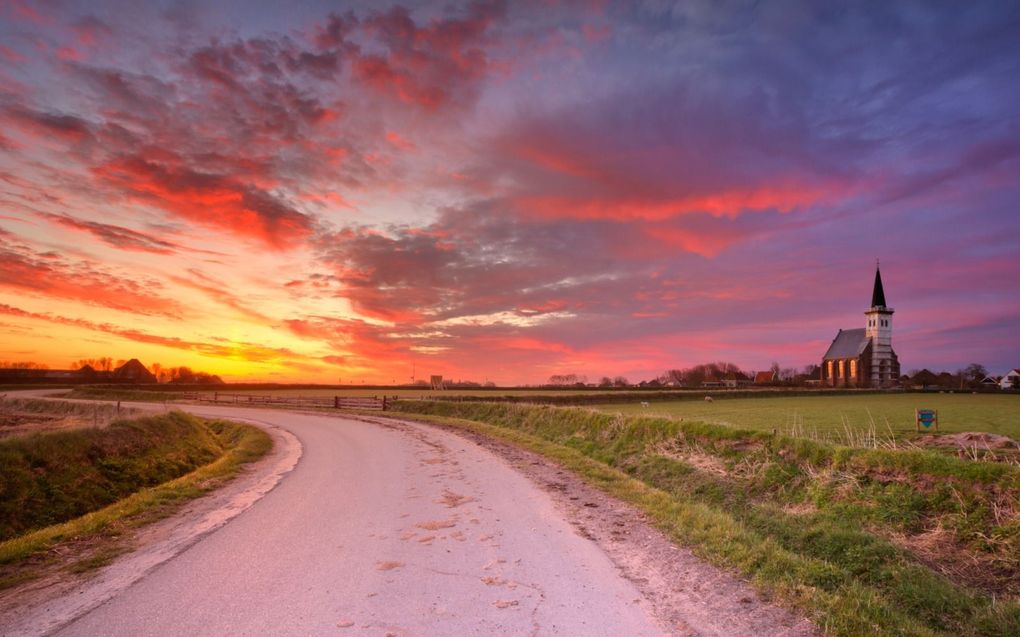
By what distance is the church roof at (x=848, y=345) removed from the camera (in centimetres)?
13425

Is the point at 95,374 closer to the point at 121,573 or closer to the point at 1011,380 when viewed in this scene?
the point at 121,573

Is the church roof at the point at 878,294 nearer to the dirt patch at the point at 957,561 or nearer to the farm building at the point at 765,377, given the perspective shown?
the farm building at the point at 765,377

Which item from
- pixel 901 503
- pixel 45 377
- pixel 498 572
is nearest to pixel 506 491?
pixel 498 572

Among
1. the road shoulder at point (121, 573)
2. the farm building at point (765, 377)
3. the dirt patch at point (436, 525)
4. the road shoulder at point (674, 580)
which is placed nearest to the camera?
the road shoulder at point (674, 580)

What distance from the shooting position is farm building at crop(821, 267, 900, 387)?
129 metres

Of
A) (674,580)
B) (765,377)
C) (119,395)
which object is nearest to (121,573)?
(674,580)

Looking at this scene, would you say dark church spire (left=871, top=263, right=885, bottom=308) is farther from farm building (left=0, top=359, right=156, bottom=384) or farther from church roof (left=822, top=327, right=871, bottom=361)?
farm building (left=0, top=359, right=156, bottom=384)

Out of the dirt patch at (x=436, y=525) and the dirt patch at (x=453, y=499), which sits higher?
the dirt patch at (x=436, y=525)

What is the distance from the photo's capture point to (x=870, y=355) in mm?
132250

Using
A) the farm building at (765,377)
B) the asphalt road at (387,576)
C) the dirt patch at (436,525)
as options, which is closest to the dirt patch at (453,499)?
the asphalt road at (387,576)

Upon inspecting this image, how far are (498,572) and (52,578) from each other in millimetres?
5983

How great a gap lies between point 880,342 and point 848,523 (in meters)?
148

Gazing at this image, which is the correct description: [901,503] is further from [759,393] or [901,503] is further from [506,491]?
[759,393]

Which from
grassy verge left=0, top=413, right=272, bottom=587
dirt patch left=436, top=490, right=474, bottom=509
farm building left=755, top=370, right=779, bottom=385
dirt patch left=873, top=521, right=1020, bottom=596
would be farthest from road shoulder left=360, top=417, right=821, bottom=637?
farm building left=755, top=370, right=779, bottom=385
